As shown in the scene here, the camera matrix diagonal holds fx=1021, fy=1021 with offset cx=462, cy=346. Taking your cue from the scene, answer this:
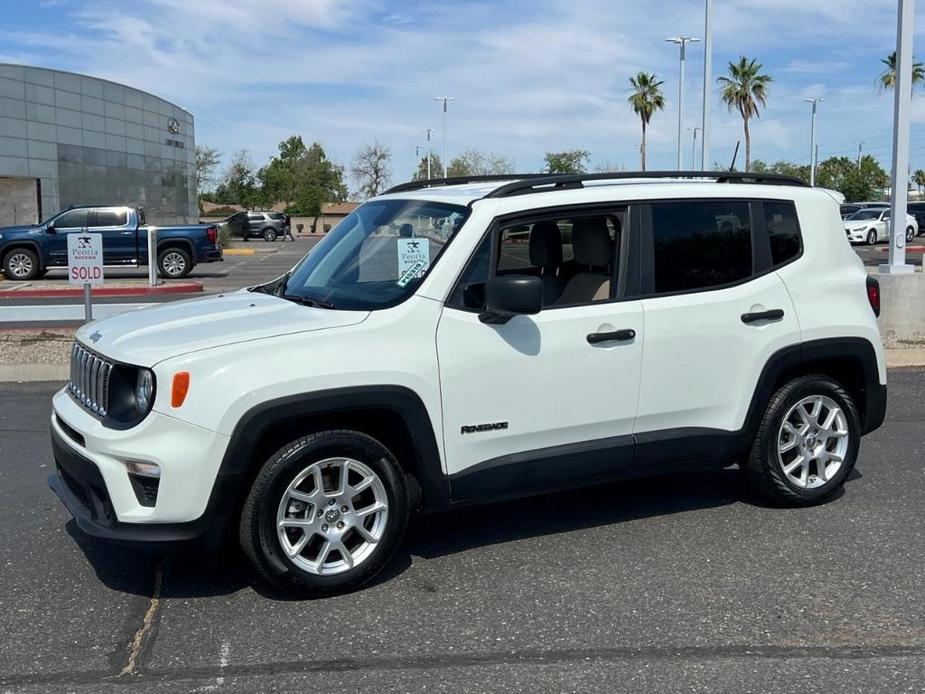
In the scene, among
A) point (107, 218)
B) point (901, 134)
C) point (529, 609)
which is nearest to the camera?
point (529, 609)

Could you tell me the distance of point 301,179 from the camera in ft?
286

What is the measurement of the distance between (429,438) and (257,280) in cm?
2155

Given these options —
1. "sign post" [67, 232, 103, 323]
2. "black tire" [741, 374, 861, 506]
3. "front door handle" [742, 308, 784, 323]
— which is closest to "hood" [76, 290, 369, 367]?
"front door handle" [742, 308, 784, 323]

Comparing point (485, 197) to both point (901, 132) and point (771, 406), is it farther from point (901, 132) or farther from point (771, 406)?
point (901, 132)

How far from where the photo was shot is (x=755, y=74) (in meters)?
55.3

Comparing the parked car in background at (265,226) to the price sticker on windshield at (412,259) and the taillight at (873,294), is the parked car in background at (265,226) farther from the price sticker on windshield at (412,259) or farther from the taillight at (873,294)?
the price sticker on windshield at (412,259)

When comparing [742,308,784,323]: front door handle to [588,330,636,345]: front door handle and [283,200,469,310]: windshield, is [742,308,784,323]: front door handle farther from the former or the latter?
[283,200,469,310]: windshield

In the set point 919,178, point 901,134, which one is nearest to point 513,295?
point 901,134

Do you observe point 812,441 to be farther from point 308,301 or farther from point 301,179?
point 301,179

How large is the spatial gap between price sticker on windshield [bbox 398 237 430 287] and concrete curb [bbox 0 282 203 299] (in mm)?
15510

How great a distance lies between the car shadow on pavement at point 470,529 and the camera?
15.5 feet

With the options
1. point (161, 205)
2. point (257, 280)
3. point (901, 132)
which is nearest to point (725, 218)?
point (901, 132)

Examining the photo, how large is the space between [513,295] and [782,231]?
194 cm

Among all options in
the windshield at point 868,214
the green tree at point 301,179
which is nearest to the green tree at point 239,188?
the green tree at point 301,179
